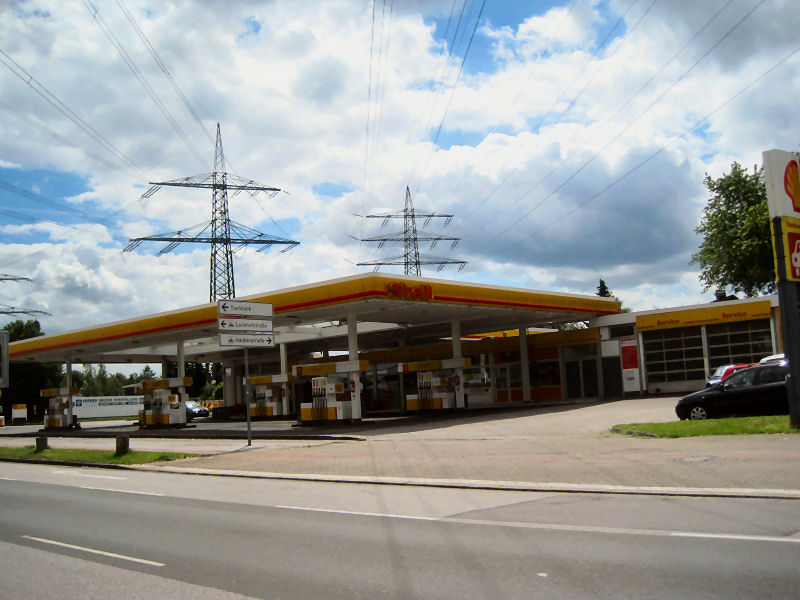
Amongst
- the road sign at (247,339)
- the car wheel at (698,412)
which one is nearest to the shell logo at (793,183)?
the car wheel at (698,412)

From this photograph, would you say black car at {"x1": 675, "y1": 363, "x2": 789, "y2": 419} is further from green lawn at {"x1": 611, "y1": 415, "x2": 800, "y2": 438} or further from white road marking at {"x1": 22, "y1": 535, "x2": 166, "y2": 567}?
white road marking at {"x1": 22, "y1": 535, "x2": 166, "y2": 567}

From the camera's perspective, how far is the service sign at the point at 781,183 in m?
16.1

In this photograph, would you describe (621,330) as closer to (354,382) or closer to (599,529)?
(354,382)

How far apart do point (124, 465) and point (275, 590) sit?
15034mm

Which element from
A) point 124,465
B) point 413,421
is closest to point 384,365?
point 413,421

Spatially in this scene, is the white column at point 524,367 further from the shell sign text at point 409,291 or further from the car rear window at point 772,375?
the car rear window at point 772,375

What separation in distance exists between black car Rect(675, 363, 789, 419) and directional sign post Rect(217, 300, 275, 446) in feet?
41.0

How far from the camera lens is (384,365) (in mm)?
47406

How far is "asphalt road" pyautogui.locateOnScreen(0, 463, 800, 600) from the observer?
607 centimetres

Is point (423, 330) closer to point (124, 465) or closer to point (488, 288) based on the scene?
point (488, 288)

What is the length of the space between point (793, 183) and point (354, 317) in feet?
58.7

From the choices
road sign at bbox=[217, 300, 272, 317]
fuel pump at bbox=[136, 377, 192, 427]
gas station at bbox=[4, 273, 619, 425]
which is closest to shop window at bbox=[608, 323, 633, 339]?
gas station at bbox=[4, 273, 619, 425]

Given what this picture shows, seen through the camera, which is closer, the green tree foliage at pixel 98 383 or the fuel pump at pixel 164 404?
the fuel pump at pixel 164 404

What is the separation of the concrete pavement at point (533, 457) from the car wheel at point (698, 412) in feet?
7.45
